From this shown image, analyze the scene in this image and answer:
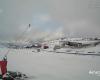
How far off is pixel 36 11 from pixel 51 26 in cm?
24

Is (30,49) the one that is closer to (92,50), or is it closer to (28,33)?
(28,33)

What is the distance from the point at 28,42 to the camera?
2.21 meters

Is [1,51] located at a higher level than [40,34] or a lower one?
lower

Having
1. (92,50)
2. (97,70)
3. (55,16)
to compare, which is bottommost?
(97,70)

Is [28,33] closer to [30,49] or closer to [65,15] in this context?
[30,49]

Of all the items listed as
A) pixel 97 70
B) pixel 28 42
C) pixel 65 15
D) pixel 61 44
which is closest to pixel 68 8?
pixel 65 15

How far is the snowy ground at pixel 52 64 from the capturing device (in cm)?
210

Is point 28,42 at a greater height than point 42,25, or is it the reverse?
point 42,25

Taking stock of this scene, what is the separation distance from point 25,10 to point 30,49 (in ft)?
1.48

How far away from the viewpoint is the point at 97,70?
6.84 ft

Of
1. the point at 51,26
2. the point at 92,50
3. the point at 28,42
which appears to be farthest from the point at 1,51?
the point at 92,50

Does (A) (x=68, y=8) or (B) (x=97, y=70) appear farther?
(A) (x=68, y=8)

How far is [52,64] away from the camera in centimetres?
216

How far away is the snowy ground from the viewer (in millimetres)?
2098
